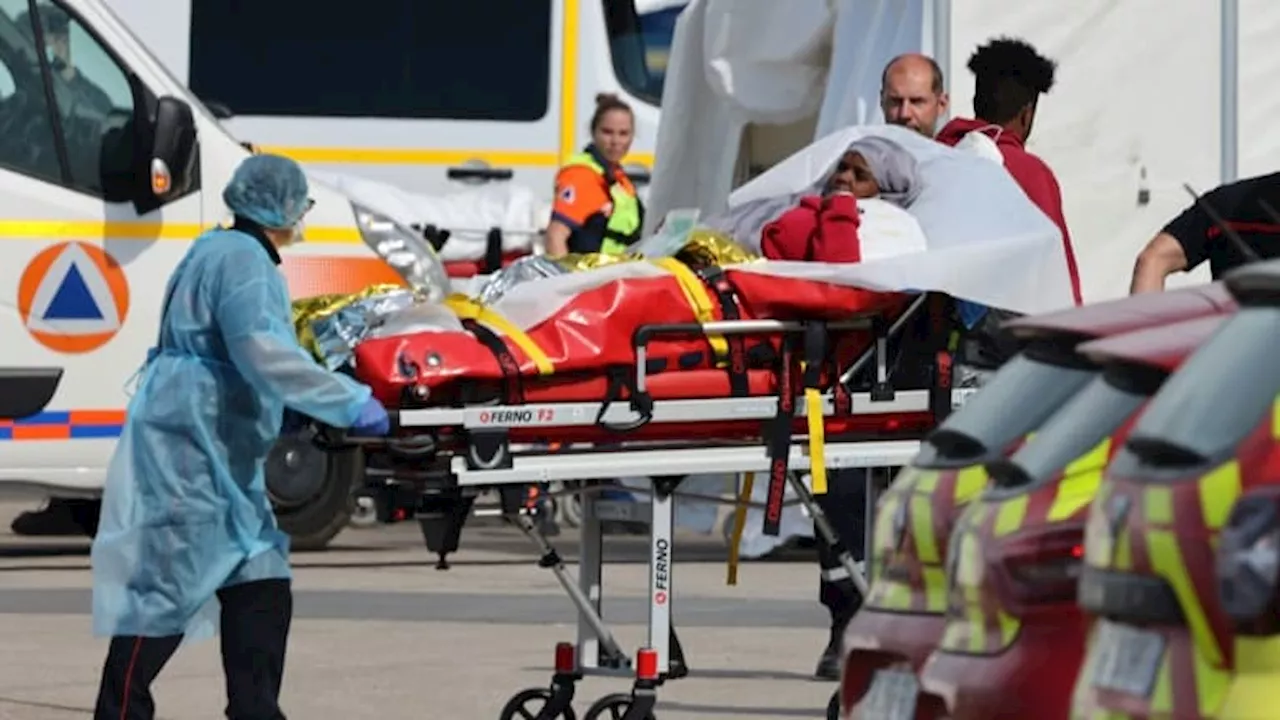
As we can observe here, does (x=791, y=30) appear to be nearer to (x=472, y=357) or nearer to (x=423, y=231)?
(x=423, y=231)

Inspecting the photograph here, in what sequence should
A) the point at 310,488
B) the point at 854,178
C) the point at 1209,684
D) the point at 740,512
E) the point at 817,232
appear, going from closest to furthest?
the point at 1209,684, the point at 817,232, the point at 854,178, the point at 740,512, the point at 310,488

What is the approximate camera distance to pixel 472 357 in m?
7.93

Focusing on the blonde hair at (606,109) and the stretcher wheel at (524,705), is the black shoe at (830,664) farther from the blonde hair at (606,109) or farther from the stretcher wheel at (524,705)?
the blonde hair at (606,109)

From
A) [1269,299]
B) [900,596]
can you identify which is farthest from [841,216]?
[1269,299]

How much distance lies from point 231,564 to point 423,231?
26.5ft

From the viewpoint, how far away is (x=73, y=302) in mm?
13953

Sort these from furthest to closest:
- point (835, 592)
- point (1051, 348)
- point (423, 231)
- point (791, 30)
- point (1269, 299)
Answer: point (423, 231) < point (791, 30) < point (835, 592) < point (1051, 348) < point (1269, 299)

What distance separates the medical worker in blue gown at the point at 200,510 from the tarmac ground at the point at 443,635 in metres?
1.55

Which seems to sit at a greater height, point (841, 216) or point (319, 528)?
point (841, 216)

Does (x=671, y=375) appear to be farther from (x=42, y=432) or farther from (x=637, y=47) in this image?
(x=637, y=47)


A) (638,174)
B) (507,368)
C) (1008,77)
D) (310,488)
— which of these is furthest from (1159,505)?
(638,174)

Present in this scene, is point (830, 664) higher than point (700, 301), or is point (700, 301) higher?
point (700, 301)

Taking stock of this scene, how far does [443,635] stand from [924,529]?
6456 mm

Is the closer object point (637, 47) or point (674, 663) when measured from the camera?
point (674, 663)
